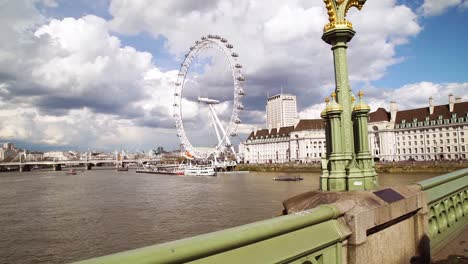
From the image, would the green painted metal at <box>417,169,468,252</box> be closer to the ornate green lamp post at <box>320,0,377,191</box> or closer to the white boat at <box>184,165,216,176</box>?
the ornate green lamp post at <box>320,0,377,191</box>

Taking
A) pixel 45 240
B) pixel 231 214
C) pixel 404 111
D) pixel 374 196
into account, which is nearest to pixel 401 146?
pixel 404 111

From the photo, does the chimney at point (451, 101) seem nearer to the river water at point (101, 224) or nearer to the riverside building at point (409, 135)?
the riverside building at point (409, 135)

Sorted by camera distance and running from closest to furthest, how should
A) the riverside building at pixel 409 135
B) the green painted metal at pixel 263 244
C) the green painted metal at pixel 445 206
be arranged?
the green painted metal at pixel 263 244
the green painted metal at pixel 445 206
the riverside building at pixel 409 135

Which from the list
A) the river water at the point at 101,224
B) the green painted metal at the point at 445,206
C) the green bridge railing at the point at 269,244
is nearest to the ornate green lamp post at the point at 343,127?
the green painted metal at the point at 445,206

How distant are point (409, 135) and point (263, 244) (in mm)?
96940

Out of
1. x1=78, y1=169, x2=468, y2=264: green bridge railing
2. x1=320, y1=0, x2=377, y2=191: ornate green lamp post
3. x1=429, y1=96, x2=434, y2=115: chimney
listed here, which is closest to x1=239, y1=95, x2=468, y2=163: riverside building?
x1=429, y1=96, x2=434, y2=115: chimney

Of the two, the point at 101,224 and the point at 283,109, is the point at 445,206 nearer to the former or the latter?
the point at 101,224

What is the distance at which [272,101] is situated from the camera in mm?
182500

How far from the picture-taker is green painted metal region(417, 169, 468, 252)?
16.6 ft

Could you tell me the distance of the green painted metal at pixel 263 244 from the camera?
6.26 feet

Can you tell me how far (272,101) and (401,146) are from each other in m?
95.1

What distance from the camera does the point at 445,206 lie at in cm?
551

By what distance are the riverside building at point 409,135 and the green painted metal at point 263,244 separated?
69368mm

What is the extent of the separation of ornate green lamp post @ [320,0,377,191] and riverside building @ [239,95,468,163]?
219ft
